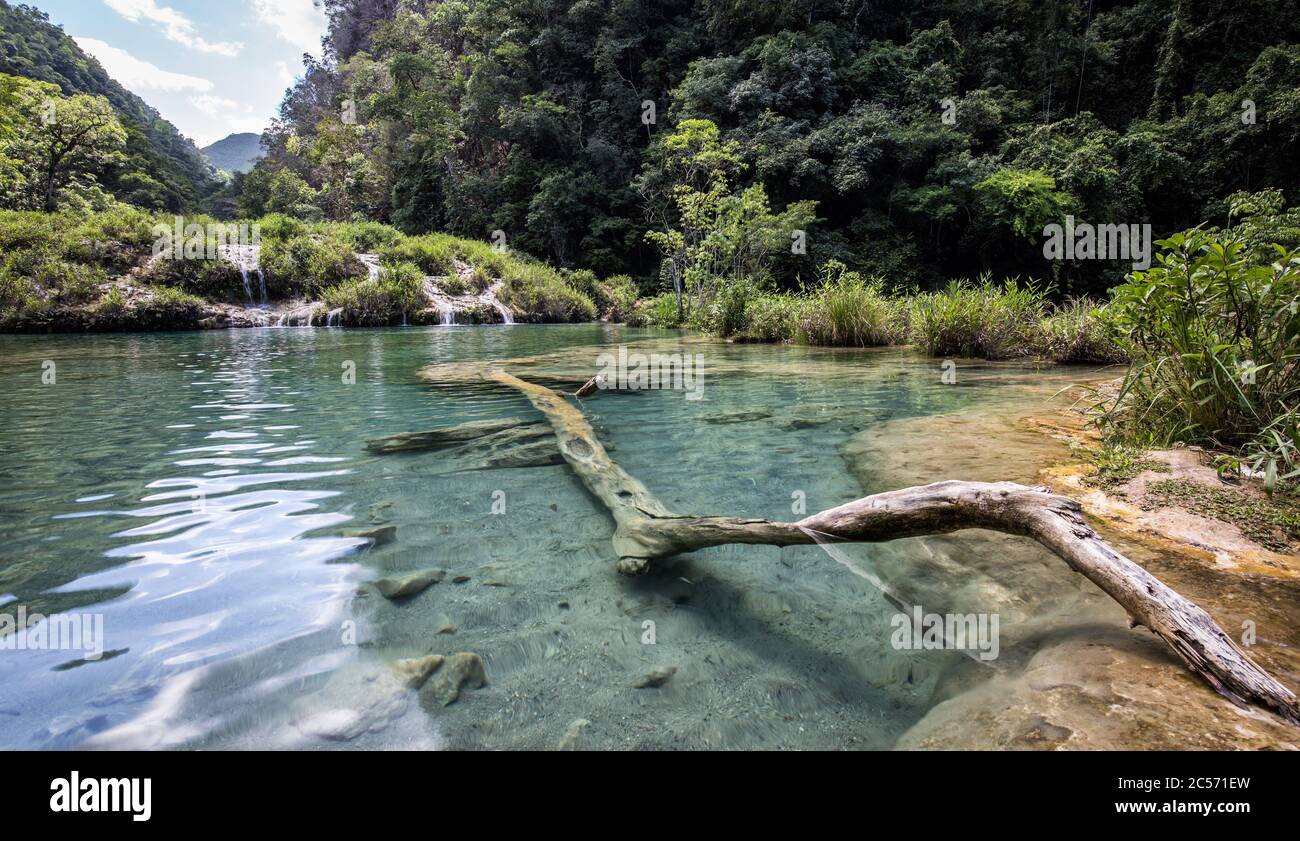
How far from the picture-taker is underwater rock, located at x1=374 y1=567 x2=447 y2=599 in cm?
215

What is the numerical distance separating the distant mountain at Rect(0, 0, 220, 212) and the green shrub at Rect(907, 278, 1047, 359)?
153 feet

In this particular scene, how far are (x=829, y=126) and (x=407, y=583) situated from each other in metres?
25.3

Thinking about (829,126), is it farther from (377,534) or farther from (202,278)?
(377,534)

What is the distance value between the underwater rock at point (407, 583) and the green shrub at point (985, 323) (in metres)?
9.52

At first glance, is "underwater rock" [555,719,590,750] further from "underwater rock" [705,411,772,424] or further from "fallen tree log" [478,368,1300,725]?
"underwater rock" [705,411,772,424]

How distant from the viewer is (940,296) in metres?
9.60

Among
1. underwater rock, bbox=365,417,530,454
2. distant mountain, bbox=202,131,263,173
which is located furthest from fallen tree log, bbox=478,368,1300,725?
distant mountain, bbox=202,131,263,173

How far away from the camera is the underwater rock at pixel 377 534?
2561 mm

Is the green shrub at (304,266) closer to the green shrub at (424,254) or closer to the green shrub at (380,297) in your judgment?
the green shrub at (380,297)

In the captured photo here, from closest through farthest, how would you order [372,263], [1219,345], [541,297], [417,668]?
[417,668] < [1219,345] < [372,263] < [541,297]

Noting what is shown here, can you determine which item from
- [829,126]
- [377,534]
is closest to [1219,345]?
[377,534]

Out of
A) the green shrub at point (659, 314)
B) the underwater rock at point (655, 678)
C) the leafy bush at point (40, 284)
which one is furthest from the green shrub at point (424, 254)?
the underwater rock at point (655, 678)

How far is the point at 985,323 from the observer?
920cm

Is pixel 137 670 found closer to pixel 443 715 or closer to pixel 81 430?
pixel 443 715
